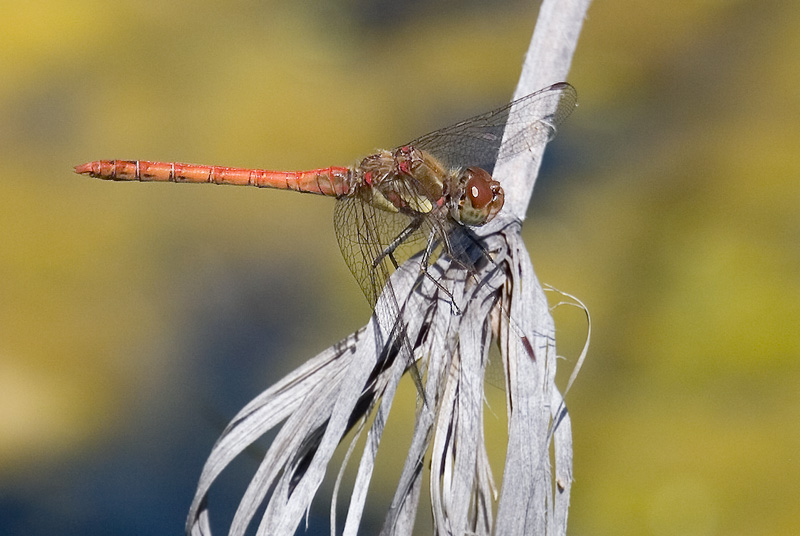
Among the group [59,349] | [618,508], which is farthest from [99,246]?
[618,508]

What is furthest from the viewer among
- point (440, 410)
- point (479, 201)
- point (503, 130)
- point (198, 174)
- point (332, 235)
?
point (332, 235)

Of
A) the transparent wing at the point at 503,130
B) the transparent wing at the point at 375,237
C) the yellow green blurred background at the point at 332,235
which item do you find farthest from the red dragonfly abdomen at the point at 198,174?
the yellow green blurred background at the point at 332,235

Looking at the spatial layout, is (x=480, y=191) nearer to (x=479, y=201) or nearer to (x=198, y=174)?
(x=479, y=201)

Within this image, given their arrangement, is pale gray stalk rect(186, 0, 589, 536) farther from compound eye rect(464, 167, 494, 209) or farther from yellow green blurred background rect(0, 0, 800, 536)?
yellow green blurred background rect(0, 0, 800, 536)

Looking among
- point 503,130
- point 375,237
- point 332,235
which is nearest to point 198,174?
point 375,237

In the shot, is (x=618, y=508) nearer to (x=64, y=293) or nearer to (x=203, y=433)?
(x=203, y=433)

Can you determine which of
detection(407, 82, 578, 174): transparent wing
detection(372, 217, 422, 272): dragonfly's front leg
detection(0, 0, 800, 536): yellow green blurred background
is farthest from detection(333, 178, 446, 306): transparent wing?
detection(0, 0, 800, 536): yellow green blurred background
